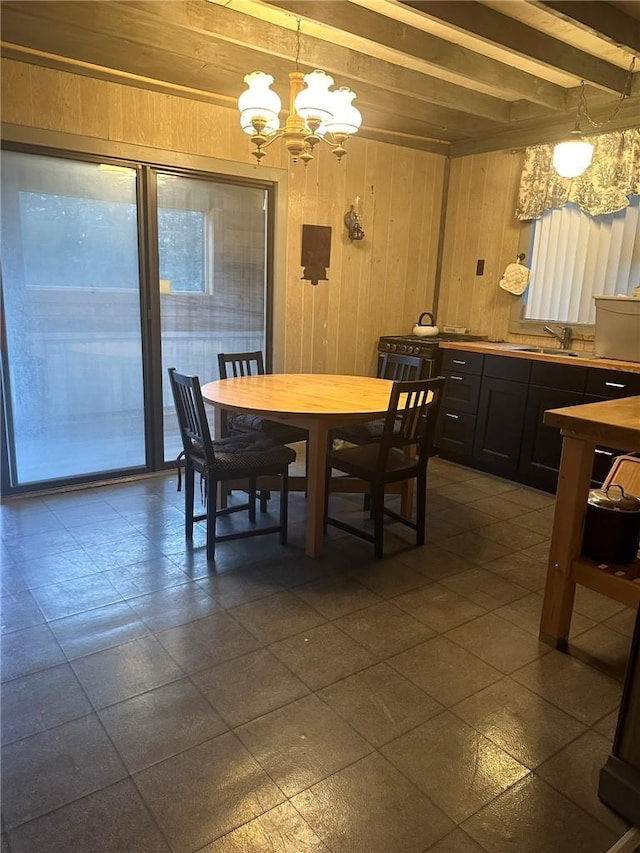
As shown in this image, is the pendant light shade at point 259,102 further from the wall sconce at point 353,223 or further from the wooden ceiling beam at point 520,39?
the wall sconce at point 353,223

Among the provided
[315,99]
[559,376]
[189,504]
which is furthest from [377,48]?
[189,504]

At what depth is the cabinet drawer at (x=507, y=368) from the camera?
394 centimetres

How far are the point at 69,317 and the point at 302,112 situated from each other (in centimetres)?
201

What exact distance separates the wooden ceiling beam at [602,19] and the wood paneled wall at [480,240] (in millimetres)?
1518

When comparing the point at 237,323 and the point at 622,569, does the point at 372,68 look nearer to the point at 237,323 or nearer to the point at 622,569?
the point at 237,323

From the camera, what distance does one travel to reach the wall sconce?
179 inches

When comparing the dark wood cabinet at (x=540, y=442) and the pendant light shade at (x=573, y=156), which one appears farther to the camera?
the dark wood cabinet at (x=540, y=442)

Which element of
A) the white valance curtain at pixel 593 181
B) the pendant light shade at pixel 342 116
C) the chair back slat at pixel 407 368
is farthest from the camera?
the white valance curtain at pixel 593 181

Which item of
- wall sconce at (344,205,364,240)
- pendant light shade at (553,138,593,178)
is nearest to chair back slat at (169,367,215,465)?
wall sconce at (344,205,364,240)

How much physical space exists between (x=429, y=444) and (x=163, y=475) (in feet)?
6.62

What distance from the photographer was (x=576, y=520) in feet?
6.75

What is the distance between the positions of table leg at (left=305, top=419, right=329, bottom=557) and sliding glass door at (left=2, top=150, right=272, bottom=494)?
5.36 feet

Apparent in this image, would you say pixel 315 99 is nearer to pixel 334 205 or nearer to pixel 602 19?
pixel 602 19

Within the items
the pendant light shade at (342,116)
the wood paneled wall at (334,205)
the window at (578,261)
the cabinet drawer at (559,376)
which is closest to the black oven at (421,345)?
the wood paneled wall at (334,205)
